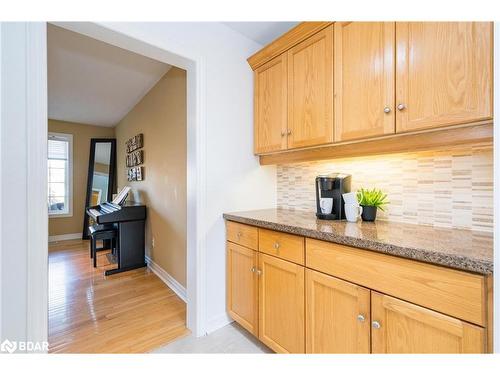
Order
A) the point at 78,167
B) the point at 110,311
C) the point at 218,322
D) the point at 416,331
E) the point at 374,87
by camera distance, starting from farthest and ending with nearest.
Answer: the point at 78,167 → the point at 110,311 → the point at 218,322 → the point at 374,87 → the point at 416,331

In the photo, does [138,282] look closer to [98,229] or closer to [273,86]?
[98,229]

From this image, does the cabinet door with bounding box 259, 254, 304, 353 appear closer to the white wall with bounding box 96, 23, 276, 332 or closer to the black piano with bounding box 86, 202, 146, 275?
the white wall with bounding box 96, 23, 276, 332

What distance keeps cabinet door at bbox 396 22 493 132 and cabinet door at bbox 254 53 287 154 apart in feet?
2.45

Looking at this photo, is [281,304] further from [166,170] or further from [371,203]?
[166,170]

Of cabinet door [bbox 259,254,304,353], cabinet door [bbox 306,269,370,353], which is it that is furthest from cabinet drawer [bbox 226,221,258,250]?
cabinet door [bbox 306,269,370,353]

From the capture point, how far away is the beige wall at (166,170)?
2359 millimetres

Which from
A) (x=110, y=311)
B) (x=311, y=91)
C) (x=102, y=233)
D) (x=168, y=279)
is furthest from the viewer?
(x=102, y=233)

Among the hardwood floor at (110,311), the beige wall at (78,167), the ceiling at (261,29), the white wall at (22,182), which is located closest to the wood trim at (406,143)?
the ceiling at (261,29)

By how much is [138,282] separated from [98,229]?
997 mm

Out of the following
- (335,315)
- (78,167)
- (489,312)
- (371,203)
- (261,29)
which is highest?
(261,29)

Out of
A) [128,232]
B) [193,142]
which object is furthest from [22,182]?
[128,232]

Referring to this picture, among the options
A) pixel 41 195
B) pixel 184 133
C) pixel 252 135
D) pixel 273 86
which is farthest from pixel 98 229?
pixel 273 86

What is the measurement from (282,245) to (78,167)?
5.28 metres

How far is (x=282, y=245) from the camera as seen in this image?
130cm
